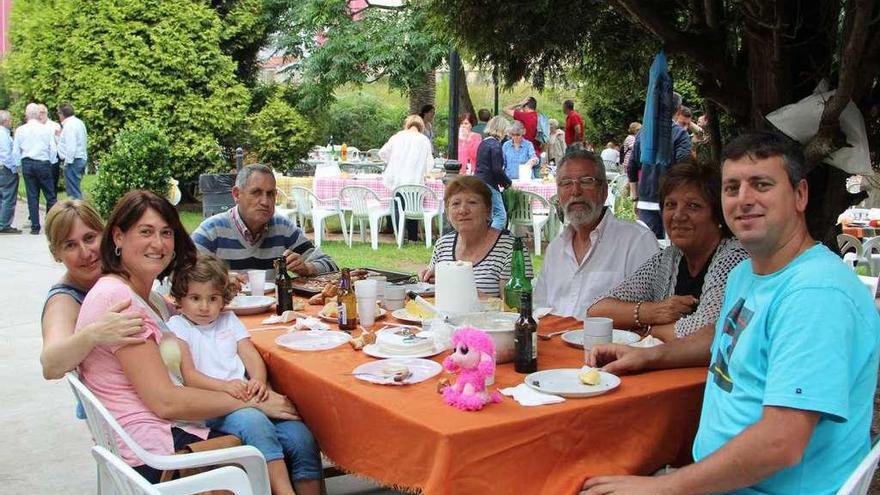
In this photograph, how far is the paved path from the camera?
4270 mm

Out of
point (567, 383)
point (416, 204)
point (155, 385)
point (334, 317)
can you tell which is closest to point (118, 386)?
point (155, 385)

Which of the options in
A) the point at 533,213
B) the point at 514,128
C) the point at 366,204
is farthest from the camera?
the point at 514,128

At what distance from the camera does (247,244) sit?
15.3 ft

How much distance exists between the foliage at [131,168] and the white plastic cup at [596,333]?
1095 cm

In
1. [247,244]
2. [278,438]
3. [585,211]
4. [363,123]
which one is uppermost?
[363,123]

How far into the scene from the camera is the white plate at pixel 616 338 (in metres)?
3.02

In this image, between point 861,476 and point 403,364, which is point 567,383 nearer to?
point 403,364

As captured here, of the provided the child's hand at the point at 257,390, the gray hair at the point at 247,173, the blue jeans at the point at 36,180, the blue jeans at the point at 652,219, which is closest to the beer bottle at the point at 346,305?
the child's hand at the point at 257,390

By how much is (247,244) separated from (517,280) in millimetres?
1855

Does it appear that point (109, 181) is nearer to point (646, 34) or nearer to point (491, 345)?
point (646, 34)

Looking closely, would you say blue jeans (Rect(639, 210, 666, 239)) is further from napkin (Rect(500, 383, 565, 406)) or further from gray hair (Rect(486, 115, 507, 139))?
napkin (Rect(500, 383, 565, 406))

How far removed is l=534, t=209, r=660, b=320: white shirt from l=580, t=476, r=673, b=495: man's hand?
1668 mm

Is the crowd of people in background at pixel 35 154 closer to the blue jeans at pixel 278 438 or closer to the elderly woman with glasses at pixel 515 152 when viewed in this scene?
the elderly woman with glasses at pixel 515 152

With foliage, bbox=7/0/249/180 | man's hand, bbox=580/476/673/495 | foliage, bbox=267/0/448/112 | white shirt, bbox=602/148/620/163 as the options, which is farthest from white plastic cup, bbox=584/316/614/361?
foliage, bbox=267/0/448/112
